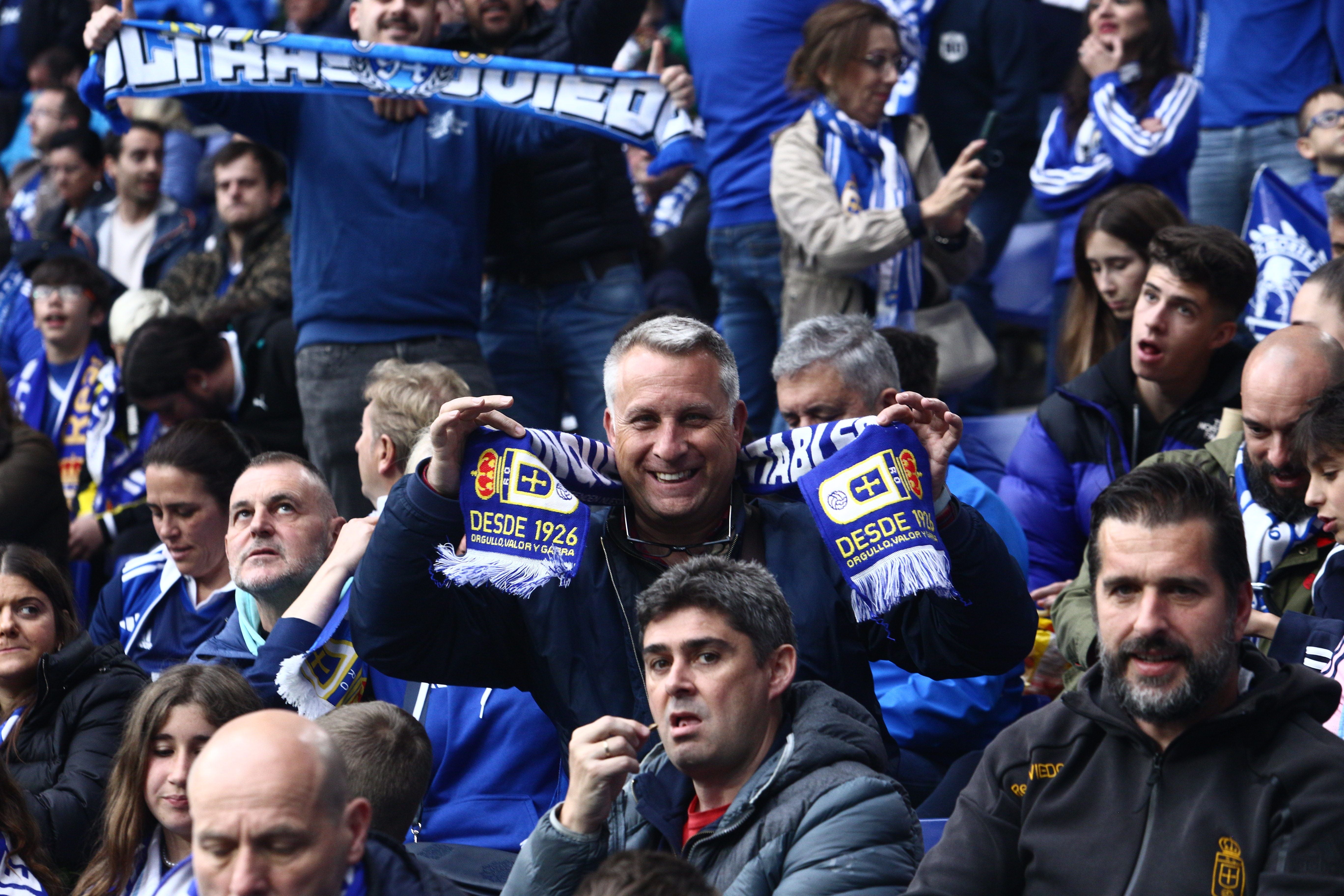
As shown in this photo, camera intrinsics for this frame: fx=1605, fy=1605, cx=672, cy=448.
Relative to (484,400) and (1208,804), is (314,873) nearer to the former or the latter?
(484,400)

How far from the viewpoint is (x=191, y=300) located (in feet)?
26.5

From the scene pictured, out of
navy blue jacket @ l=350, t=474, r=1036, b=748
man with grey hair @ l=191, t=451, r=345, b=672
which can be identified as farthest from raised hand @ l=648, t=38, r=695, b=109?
navy blue jacket @ l=350, t=474, r=1036, b=748

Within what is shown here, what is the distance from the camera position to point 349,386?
6.02 meters

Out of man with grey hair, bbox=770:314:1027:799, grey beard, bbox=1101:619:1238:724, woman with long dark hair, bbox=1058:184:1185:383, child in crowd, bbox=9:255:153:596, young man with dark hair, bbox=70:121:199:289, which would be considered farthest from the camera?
young man with dark hair, bbox=70:121:199:289

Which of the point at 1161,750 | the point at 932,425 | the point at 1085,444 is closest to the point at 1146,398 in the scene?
the point at 1085,444

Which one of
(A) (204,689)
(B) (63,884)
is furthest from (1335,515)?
(B) (63,884)

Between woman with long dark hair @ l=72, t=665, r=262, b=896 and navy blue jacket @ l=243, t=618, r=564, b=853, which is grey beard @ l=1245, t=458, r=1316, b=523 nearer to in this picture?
navy blue jacket @ l=243, t=618, r=564, b=853

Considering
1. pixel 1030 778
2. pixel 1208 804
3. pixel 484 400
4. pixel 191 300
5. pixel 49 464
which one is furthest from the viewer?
pixel 191 300

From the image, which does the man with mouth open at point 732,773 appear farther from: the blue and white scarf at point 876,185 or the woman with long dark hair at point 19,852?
the blue and white scarf at point 876,185

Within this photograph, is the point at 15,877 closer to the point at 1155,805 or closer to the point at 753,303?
the point at 1155,805

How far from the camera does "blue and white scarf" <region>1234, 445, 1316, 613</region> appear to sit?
4.21 m

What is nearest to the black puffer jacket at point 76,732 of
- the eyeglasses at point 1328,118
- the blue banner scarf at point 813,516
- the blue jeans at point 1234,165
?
the blue banner scarf at point 813,516

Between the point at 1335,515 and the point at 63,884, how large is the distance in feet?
10.7

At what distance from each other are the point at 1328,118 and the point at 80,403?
555cm
